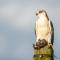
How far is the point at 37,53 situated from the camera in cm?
1508

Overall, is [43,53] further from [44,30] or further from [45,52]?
[44,30]

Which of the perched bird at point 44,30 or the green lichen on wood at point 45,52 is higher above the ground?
the perched bird at point 44,30

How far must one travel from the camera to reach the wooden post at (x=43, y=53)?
14924 millimetres

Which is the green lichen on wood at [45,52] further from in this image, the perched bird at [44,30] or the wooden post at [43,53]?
the perched bird at [44,30]

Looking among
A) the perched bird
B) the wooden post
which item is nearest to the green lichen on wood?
the wooden post

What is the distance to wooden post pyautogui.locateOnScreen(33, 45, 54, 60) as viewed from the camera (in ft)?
49.0

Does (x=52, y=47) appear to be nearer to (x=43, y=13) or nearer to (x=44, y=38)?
(x=44, y=38)

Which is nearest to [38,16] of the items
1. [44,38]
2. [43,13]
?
[43,13]

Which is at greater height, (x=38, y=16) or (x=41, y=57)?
(x=38, y=16)

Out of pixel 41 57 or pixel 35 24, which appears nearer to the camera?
pixel 41 57

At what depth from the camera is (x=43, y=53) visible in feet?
49.1

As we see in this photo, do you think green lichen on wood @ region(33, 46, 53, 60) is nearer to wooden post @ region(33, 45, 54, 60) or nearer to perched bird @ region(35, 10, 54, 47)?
wooden post @ region(33, 45, 54, 60)

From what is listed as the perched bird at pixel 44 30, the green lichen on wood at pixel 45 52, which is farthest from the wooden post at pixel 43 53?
the perched bird at pixel 44 30

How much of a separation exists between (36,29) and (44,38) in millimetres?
690
